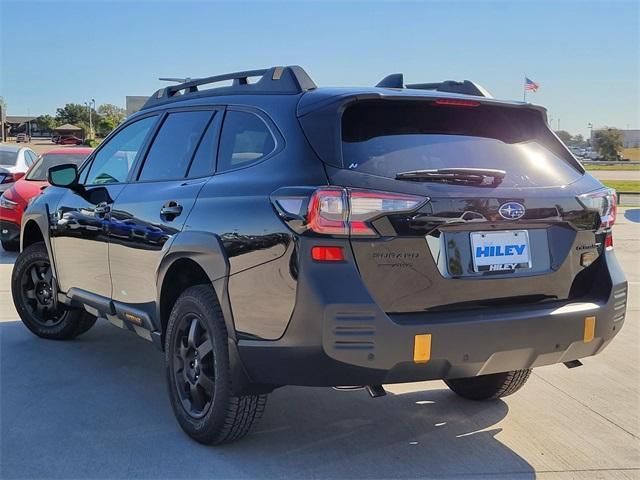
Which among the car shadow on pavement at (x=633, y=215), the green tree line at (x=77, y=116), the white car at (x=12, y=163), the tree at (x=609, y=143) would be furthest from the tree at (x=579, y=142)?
the white car at (x=12, y=163)

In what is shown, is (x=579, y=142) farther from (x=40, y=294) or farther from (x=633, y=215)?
(x=40, y=294)

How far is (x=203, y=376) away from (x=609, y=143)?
9945cm

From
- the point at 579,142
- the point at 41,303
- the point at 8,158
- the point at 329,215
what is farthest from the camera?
the point at 579,142

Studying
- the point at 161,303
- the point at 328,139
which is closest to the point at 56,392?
the point at 161,303

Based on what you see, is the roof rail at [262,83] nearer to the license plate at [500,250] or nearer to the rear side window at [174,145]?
the rear side window at [174,145]

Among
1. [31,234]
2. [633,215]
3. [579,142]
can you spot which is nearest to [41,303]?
[31,234]

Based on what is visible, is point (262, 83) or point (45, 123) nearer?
point (262, 83)

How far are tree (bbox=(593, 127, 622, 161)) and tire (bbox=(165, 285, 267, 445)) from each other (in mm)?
98166

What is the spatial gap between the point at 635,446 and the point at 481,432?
806mm

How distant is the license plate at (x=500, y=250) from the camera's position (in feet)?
10.6

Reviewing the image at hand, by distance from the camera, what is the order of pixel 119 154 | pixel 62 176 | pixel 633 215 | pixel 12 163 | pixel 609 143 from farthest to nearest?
pixel 609 143 → pixel 633 215 → pixel 12 163 → pixel 62 176 → pixel 119 154

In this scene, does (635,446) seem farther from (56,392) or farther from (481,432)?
(56,392)

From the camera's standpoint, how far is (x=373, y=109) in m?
3.39

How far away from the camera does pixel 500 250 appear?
3.29m
